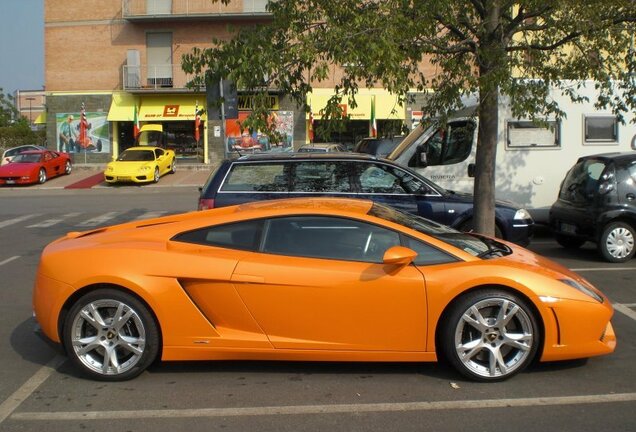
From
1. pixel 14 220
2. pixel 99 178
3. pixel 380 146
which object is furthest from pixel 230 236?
pixel 99 178

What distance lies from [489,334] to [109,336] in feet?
8.85

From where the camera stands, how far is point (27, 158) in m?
29.1

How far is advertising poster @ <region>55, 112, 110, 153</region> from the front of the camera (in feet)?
118

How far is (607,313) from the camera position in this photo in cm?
469

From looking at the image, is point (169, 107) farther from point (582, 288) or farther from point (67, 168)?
point (582, 288)

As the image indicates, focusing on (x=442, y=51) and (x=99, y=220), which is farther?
(x=99, y=220)

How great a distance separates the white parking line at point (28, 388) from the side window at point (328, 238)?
192 centimetres

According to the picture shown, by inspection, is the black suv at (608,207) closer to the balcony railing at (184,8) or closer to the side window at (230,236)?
the side window at (230,236)

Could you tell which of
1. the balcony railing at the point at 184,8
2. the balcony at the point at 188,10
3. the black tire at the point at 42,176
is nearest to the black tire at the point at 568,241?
the black tire at the point at 42,176

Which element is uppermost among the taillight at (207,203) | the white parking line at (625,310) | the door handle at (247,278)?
the taillight at (207,203)

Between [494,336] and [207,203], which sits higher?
[207,203]

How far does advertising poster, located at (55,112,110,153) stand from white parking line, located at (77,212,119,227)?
66.7ft

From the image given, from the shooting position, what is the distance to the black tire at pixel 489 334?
4559mm

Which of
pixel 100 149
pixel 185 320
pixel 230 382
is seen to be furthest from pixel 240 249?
pixel 100 149
